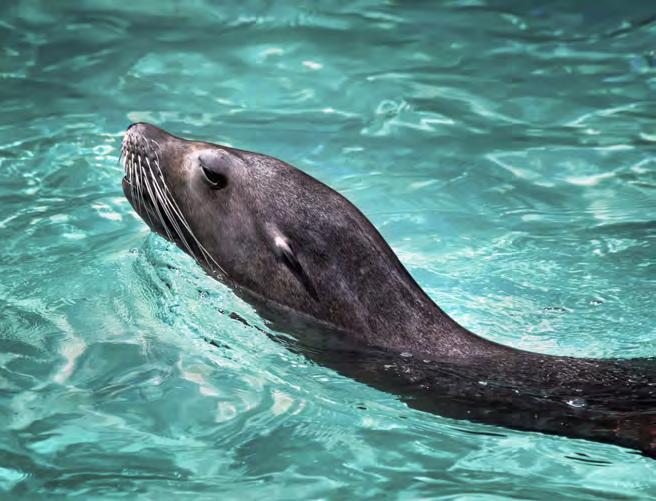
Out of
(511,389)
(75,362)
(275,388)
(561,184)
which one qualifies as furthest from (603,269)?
(75,362)

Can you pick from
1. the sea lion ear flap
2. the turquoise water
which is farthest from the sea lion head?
the turquoise water

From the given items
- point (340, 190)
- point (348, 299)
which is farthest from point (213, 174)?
point (340, 190)

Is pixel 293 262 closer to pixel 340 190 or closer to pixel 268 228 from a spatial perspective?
pixel 268 228

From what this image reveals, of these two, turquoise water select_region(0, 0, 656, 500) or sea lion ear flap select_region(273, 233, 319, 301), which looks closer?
turquoise water select_region(0, 0, 656, 500)

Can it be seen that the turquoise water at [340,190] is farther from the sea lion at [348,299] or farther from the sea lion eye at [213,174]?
the sea lion eye at [213,174]

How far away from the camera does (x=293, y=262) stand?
496cm

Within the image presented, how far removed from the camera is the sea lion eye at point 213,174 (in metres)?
5.24

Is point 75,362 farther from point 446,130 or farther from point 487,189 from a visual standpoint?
point 446,130

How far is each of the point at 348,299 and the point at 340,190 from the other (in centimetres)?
241

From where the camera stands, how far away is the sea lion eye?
5238 millimetres

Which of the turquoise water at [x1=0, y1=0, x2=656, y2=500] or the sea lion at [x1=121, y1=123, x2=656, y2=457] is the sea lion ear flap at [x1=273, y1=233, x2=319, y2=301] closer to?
the sea lion at [x1=121, y1=123, x2=656, y2=457]

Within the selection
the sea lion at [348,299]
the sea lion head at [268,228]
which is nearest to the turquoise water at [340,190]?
the sea lion at [348,299]

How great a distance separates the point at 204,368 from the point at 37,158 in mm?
3195

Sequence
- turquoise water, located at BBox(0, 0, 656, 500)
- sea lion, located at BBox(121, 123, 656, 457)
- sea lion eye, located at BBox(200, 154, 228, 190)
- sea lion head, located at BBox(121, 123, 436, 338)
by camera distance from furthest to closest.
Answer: sea lion eye, located at BBox(200, 154, 228, 190) < sea lion head, located at BBox(121, 123, 436, 338) < sea lion, located at BBox(121, 123, 656, 457) < turquoise water, located at BBox(0, 0, 656, 500)
